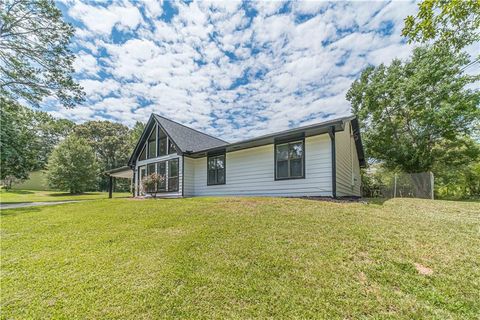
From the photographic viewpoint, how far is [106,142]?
127ft

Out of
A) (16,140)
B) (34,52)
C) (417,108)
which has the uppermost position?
(34,52)

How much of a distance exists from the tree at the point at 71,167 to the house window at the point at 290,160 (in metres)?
27.3

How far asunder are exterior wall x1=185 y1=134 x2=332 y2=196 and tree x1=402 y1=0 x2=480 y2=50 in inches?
165

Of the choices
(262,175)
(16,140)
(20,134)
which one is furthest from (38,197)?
(262,175)

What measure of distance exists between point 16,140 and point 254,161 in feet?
35.9

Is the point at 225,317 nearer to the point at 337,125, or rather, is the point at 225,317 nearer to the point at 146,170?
the point at 337,125

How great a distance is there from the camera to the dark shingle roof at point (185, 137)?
45.0 ft

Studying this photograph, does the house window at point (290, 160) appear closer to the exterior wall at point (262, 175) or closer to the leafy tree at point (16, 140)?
the exterior wall at point (262, 175)

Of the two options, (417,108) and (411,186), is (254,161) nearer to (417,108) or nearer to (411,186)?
(411,186)

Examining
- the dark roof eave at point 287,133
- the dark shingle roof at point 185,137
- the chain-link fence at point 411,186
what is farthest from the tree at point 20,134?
the chain-link fence at point 411,186

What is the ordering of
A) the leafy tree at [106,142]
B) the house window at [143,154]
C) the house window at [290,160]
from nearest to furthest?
the house window at [290,160]
the house window at [143,154]
the leafy tree at [106,142]

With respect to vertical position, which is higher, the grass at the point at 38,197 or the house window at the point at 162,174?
the house window at the point at 162,174

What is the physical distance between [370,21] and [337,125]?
5019 millimetres

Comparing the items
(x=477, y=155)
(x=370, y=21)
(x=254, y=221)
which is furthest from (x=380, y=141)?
(x=254, y=221)
